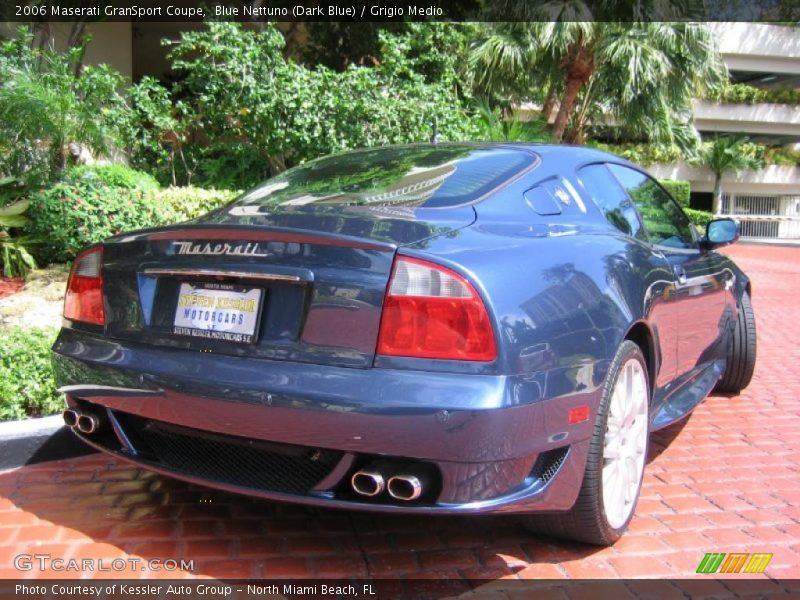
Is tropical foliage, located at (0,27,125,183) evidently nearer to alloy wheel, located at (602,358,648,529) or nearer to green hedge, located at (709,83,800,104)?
alloy wheel, located at (602,358,648,529)

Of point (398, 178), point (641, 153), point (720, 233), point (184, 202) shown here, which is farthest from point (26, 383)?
point (641, 153)

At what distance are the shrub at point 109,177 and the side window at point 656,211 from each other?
203 inches

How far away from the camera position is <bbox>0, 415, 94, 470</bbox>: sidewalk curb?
10.8 ft

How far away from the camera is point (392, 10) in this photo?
12.0 meters

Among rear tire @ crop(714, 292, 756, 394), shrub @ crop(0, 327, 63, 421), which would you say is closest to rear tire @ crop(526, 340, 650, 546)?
rear tire @ crop(714, 292, 756, 394)

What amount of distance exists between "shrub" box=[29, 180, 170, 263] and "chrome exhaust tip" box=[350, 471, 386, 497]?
5.06m

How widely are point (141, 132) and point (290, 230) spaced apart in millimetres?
8184

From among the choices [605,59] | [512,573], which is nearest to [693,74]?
[605,59]

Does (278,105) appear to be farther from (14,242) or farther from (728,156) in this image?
(728,156)

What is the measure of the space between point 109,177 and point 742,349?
618cm

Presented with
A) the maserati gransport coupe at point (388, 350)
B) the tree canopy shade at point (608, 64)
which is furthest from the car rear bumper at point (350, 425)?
the tree canopy shade at point (608, 64)

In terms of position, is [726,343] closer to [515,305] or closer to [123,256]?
[515,305]

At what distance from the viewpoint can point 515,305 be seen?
217 cm

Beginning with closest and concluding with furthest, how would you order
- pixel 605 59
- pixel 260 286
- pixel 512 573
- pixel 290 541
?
pixel 260 286
pixel 512 573
pixel 290 541
pixel 605 59
